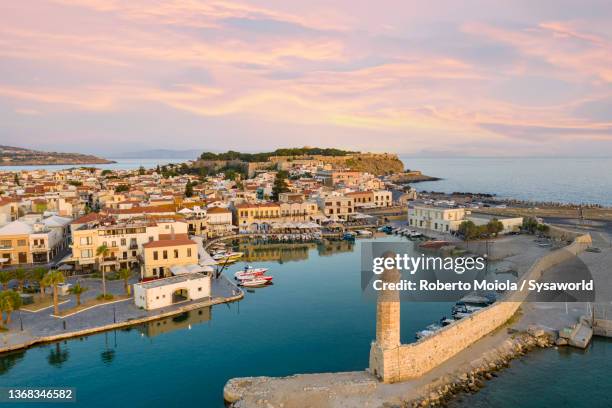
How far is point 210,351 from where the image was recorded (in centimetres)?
1927

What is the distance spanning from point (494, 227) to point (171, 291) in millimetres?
28501

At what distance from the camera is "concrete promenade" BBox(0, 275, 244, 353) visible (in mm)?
18906

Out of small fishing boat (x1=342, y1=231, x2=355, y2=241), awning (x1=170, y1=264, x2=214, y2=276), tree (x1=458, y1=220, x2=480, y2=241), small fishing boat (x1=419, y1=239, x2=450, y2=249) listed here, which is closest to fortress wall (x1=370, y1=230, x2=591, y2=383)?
awning (x1=170, y1=264, x2=214, y2=276)

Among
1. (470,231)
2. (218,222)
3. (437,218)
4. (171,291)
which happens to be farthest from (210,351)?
(437,218)

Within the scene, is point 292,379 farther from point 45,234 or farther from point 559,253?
point 45,234

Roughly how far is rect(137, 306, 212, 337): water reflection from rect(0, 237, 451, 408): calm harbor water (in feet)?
0.15

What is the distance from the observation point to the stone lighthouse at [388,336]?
48.2 ft

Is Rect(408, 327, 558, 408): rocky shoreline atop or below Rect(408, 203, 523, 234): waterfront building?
below

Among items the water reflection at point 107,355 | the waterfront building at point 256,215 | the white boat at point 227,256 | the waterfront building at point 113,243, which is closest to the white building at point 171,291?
the water reflection at point 107,355

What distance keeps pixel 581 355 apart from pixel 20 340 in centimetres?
2204

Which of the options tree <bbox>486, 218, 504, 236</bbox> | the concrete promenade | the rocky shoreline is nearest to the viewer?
the rocky shoreline

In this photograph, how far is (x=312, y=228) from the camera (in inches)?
1893

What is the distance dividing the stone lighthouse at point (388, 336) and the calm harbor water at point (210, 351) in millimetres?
2593

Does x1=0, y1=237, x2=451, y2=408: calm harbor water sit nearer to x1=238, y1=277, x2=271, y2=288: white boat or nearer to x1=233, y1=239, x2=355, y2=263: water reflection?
x1=238, y1=277, x2=271, y2=288: white boat
